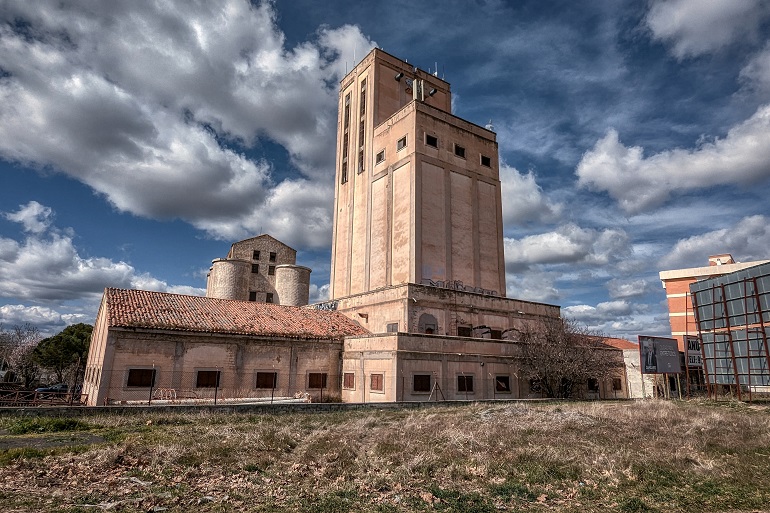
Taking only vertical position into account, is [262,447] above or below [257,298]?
below

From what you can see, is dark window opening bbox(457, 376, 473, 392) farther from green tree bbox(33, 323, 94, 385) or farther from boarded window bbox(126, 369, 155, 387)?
green tree bbox(33, 323, 94, 385)

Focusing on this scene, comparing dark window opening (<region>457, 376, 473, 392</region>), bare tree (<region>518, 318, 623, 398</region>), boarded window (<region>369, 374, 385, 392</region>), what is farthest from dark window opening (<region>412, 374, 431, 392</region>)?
bare tree (<region>518, 318, 623, 398</region>)

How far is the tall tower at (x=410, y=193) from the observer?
40.8 m

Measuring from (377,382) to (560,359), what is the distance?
45.3 ft

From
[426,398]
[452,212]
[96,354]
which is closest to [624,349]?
[452,212]

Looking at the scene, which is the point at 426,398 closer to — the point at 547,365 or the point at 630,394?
the point at 547,365

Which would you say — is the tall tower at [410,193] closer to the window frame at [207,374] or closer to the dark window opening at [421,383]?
the dark window opening at [421,383]

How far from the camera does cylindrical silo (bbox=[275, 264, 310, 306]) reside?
174 feet

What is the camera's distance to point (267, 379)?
3017 cm

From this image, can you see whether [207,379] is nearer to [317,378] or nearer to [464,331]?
[317,378]

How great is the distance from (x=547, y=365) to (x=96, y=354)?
99.8ft

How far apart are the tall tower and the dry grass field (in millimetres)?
23259

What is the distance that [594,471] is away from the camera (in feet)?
39.4

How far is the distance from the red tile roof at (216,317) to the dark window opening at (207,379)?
256cm
